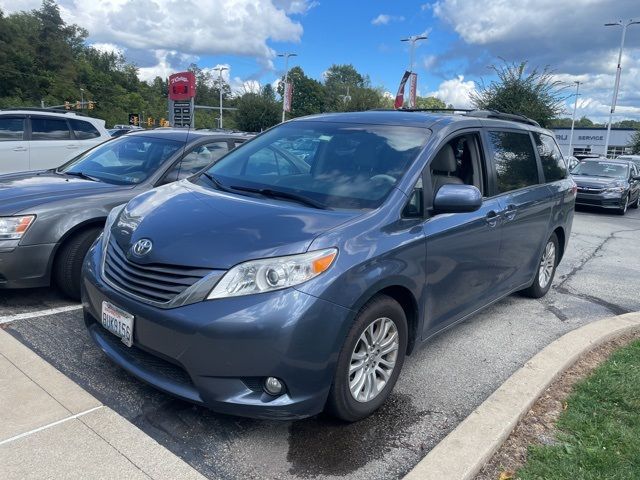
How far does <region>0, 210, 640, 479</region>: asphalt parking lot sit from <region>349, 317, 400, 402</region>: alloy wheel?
0.67ft

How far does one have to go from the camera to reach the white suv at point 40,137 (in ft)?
31.7

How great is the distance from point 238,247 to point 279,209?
499mm

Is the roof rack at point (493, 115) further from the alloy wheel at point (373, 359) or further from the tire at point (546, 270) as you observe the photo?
the alloy wheel at point (373, 359)

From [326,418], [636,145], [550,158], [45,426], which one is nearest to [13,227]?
[45,426]

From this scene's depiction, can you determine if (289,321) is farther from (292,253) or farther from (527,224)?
(527,224)

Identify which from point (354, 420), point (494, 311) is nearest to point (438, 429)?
point (354, 420)

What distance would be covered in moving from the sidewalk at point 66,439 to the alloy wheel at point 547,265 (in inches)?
168

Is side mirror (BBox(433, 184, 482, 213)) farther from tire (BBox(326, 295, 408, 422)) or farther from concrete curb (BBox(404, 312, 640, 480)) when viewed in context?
concrete curb (BBox(404, 312, 640, 480))

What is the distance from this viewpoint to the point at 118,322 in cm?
287

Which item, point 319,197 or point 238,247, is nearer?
point 238,247

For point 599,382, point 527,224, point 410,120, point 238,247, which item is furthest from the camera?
point 527,224

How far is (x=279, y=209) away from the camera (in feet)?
10.2

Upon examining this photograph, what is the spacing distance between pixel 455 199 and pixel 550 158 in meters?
2.80

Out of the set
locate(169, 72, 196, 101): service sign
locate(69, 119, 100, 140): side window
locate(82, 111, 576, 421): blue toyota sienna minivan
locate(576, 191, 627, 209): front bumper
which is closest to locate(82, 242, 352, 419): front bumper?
locate(82, 111, 576, 421): blue toyota sienna minivan
